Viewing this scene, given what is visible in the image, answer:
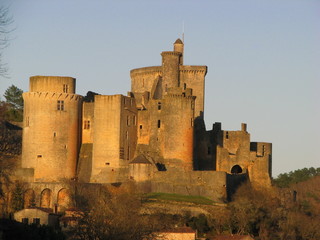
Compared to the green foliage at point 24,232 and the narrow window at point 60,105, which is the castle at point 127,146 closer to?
the narrow window at point 60,105

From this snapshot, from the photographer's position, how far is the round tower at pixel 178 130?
7750 cm

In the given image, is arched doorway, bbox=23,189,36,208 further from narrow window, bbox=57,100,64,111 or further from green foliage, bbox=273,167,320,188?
green foliage, bbox=273,167,320,188

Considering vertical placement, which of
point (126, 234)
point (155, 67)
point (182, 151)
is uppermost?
point (155, 67)

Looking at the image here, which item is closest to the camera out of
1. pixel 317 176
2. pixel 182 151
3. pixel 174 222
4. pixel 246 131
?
pixel 174 222

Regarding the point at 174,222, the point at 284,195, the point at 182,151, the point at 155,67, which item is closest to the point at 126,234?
the point at 174,222

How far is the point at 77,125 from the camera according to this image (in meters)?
80.8

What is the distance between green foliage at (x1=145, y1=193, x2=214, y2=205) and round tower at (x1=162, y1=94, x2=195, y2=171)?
2.81m

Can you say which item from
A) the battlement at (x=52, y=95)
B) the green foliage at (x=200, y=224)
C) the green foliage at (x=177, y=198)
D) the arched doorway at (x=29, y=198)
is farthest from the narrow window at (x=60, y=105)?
the green foliage at (x=200, y=224)

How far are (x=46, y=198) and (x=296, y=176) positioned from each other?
44.3 metres

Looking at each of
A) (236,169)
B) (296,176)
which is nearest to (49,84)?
(236,169)

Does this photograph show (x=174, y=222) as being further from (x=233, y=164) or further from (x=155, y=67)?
(x=155, y=67)

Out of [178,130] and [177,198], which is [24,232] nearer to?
[177,198]

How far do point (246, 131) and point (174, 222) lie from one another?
15056mm

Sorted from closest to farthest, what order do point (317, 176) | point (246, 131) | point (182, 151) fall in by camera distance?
point (182, 151) < point (246, 131) < point (317, 176)
